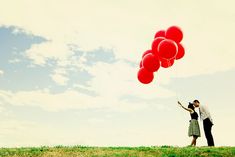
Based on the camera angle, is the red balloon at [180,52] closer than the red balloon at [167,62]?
No

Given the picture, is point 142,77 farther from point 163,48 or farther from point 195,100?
point 195,100

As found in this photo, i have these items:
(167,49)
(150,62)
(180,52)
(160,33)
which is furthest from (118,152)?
(160,33)

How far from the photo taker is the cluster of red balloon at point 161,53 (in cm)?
1870

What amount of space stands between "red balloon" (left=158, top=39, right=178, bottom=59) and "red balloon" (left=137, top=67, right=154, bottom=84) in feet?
3.35

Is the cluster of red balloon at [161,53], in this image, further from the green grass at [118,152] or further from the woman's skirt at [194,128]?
the woman's skirt at [194,128]

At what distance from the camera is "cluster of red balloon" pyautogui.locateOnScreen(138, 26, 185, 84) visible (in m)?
18.7

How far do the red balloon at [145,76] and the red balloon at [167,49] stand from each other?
102 centimetres

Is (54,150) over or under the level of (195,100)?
under

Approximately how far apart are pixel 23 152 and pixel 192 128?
8.10 metres

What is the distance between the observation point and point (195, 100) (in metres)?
21.9

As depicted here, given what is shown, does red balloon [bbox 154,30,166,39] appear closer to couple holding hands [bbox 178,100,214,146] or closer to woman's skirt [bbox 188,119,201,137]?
couple holding hands [bbox 178,100,214,146]

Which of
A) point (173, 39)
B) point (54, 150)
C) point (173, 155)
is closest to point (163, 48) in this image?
point (173, 39)

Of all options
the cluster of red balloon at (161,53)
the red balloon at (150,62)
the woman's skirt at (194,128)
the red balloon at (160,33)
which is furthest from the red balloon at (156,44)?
the woman's skirt at (194,128)

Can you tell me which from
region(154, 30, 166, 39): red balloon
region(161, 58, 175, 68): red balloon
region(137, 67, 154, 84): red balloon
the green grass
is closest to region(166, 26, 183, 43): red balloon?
region(154, 30, 166, 39): red balloon
